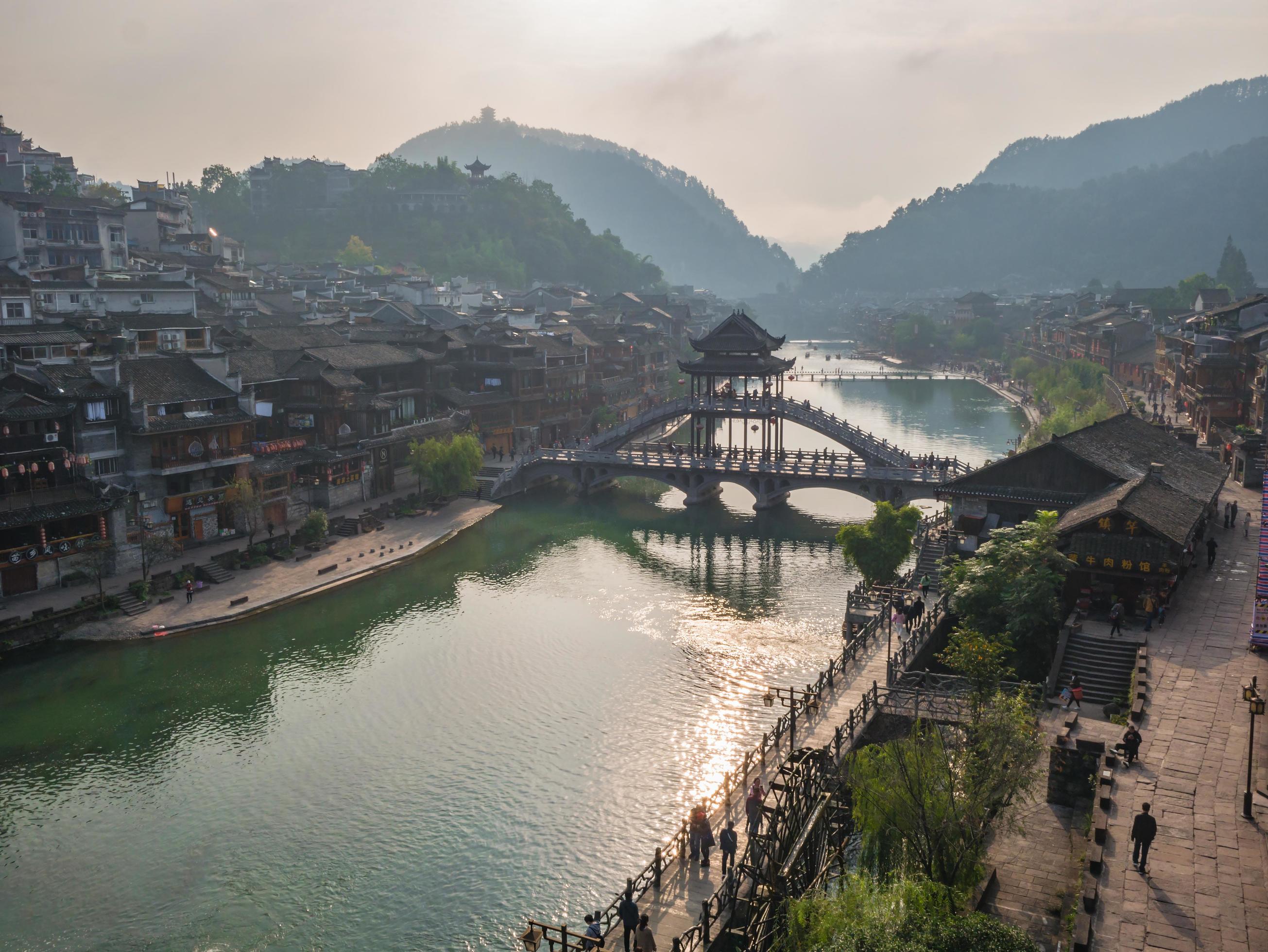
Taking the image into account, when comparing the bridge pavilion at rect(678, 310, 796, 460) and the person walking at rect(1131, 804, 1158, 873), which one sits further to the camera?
A: the bridge pavilion at rect(678, 310, 796, 460)

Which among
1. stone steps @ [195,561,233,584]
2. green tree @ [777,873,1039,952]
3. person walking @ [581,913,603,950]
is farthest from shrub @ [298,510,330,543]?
green tree @ [777,873,1039,952]

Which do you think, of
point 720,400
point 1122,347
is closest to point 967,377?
point 1122,347

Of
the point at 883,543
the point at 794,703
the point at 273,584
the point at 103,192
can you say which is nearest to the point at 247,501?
the point at 273,584

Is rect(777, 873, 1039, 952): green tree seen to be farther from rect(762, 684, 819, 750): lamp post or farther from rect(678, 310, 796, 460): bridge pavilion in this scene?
rect(678, 310, 796, 460): bridge pavilion

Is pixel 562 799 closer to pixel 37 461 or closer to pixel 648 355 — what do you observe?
pixel 37 461

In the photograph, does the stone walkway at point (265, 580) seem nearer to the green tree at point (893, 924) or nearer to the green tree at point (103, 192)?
the green tree at point (893, 924)

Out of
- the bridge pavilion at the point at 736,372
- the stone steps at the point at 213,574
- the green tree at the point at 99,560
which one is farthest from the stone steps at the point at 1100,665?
the green tree at the point at 99,560
